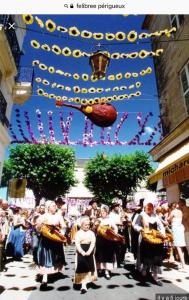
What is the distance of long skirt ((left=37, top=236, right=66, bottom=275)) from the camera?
525cm

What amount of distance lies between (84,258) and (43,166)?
20602mm

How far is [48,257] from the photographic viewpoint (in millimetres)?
5309

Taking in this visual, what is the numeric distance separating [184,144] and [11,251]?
285 inches

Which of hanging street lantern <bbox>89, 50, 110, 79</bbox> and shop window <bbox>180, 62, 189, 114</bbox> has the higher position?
shop window <bbox>180, 62, 189, 114</bbox>

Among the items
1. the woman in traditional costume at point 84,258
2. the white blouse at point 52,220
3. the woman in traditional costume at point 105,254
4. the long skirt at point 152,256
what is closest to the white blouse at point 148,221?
the long skirt at point 152,256

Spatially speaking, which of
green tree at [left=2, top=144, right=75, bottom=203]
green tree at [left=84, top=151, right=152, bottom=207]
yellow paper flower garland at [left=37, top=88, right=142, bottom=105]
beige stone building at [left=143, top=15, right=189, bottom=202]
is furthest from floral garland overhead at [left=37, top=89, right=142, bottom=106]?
green tree at [left=84, top=151, right=152, bottom=207]

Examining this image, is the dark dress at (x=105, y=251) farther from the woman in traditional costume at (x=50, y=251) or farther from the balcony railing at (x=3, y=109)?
the balcony railing at (x=3, y=109)

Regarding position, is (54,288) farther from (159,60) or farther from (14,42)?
(14,42)

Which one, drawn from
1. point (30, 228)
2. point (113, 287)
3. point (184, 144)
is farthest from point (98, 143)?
point (113, 287)

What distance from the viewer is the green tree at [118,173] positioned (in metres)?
27.0

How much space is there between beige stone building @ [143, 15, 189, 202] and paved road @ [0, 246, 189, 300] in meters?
3.08

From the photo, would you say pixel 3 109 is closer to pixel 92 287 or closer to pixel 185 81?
pixel 185 81

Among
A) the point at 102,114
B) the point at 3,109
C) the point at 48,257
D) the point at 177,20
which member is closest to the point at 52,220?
the point at 48,257

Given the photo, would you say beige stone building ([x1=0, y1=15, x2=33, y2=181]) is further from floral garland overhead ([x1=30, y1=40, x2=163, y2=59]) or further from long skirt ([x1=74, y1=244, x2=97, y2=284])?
long skirt ([x1=74, y1=244, x2=97, y2=284])
